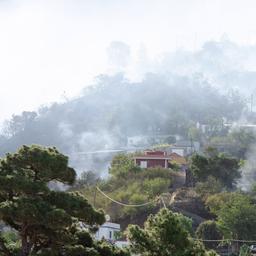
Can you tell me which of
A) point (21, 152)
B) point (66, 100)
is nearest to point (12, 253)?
point (21, 152)

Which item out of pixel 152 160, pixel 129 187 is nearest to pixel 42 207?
pixel 129 187

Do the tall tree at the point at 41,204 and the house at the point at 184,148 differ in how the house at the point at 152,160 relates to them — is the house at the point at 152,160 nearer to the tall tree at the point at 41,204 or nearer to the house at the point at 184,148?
the house at the point at 184,148

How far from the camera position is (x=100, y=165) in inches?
2574

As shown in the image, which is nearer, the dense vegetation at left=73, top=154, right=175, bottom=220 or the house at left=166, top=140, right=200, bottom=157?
the dense vegetation at left=73, top=154, right=175, bottom=220

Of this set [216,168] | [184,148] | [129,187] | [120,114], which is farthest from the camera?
[120,114]

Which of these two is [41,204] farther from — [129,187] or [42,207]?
[129,187]

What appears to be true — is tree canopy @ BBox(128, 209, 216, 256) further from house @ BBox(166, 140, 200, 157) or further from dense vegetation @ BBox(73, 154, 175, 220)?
house @ BBox(166, 140, 200, 157)

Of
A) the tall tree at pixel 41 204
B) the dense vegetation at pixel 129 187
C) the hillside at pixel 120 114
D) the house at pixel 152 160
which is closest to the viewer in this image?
the tall tree at pixel 41 204

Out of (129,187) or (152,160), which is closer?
(129,187)

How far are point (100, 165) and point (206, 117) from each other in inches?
769

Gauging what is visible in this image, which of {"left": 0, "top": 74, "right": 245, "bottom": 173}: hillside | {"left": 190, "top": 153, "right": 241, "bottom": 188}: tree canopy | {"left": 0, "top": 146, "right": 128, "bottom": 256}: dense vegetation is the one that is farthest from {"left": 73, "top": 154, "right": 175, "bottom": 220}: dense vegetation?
{"left": 0, "top": 74, "right": 245, "bottom": 173}: hillside

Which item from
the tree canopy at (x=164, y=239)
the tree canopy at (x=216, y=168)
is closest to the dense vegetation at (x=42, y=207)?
the tree canopy at (x=164, y=239)

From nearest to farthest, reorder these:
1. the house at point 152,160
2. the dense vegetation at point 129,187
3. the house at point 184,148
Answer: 1. the dense vegetation at point 129,187
2. the house at point 152,160
3. the house at point 184,148

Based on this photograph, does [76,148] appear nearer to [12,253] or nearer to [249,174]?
[249,174]
